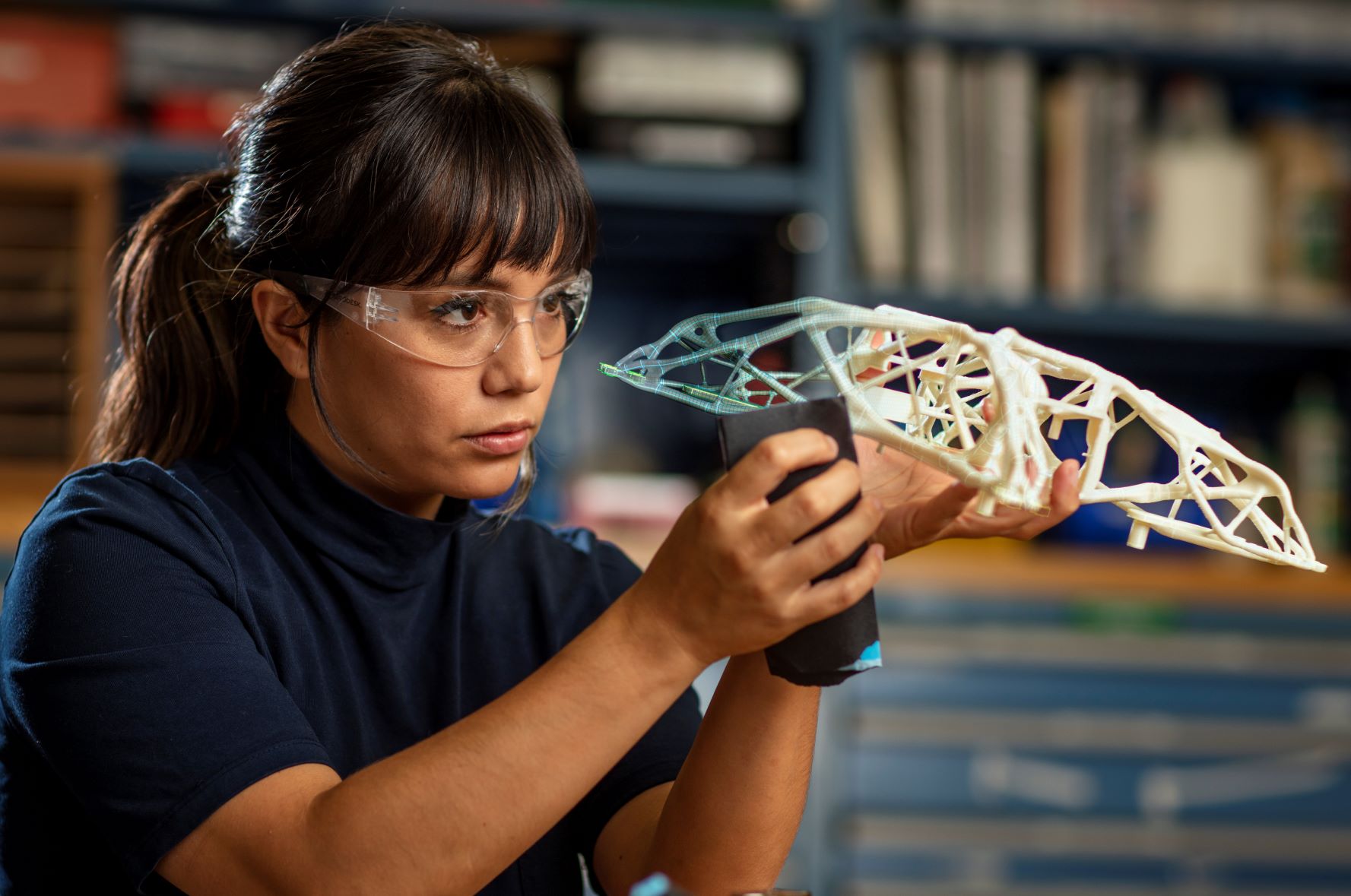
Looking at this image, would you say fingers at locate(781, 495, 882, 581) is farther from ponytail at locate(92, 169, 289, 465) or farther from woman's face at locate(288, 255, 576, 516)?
ponytail at locate(92, 169, 289, 465)

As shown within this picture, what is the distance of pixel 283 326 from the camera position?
0.91 m

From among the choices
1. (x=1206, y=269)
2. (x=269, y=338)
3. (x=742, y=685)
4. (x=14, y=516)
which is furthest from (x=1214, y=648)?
(x=14, y=516)

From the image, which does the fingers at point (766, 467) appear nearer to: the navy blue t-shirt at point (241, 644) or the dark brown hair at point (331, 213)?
the navy blue t-shirt at point (241, 644)

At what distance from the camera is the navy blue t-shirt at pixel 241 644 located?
71 cm

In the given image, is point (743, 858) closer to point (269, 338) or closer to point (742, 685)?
point (742, 685)

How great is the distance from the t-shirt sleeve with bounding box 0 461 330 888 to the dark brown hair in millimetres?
151

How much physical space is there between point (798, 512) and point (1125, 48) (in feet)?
6.18

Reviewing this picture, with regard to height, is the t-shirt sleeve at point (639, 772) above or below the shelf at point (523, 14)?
below

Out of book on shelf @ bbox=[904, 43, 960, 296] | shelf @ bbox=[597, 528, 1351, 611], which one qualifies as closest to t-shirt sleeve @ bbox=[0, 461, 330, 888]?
shelf @ bbox=[597, 528, 1351, 611]

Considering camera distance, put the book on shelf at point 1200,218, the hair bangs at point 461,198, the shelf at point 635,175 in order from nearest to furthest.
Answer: the hair bangs at point 461,198 → the shelf at point 635,175 → the book on shelf at point 1200,218

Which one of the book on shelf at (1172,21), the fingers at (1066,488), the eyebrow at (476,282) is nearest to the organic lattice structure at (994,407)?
the fingers at (1066,488)

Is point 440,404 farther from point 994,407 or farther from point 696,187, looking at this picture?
point 696,187

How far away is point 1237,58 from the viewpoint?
2264 mm

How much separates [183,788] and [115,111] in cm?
170
